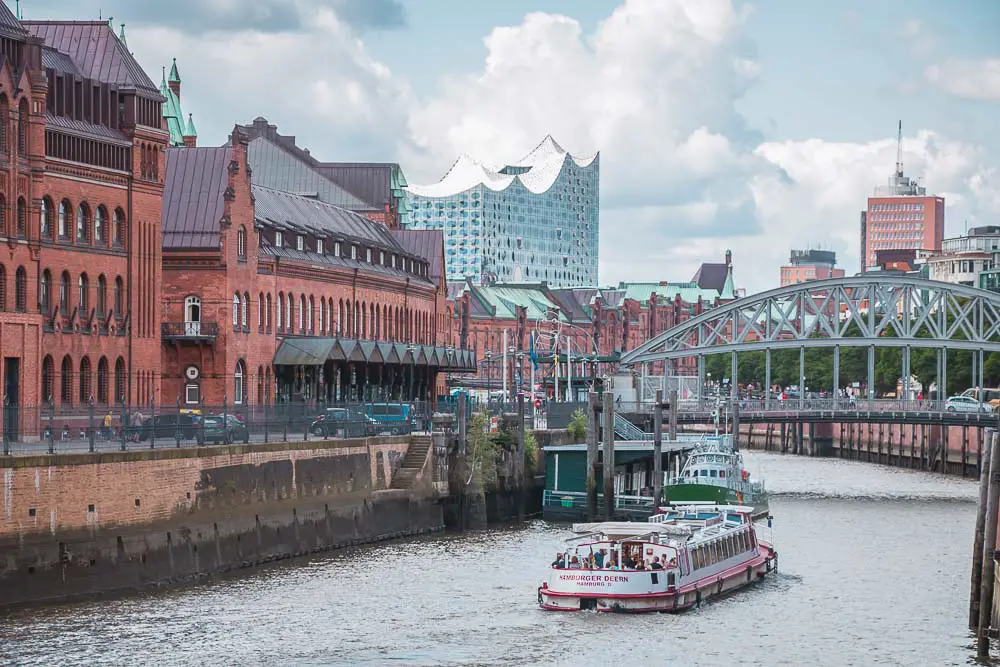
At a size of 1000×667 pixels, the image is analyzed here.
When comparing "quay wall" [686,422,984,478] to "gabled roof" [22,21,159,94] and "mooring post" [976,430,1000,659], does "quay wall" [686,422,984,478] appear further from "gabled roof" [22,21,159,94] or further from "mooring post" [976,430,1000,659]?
"mooring post" [976,430,1000,659]

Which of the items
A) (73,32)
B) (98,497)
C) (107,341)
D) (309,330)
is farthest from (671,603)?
(309,330)

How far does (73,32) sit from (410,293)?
46.7 meters

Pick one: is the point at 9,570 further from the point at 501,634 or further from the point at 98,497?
the point at 501,634

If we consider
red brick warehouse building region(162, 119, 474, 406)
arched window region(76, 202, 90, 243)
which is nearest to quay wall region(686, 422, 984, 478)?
red brick warehouse building region(162, 119, 474, 406)

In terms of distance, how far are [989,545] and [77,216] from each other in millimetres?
45254

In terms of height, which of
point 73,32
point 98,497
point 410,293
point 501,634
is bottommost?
point 501,634

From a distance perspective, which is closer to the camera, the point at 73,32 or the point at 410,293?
the point at 73,32

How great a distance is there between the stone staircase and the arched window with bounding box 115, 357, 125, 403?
13261 millimetres

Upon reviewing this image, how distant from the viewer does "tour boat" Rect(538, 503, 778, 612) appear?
59781 mm

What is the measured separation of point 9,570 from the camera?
2162 inches

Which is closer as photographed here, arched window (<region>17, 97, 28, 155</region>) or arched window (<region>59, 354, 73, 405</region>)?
arched window (<region>17, 97, 28, 155</region>)

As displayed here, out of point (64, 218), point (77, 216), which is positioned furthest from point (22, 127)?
point (77, 216)

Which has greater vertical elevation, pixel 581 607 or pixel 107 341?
pixel 107 341

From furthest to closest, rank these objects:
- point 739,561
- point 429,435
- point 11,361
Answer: point 429,435, point 11,361, point 739,561
